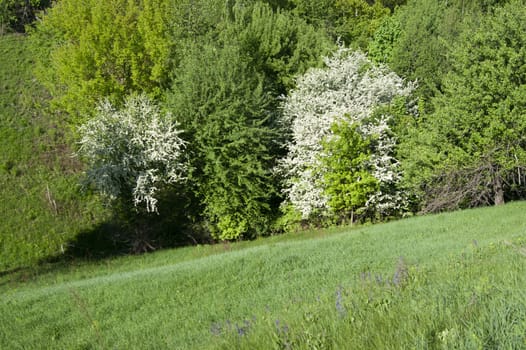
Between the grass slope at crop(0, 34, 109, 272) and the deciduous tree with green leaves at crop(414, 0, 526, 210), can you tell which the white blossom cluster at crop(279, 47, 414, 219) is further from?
the grass slope at crop(0, 34, 109, 272)

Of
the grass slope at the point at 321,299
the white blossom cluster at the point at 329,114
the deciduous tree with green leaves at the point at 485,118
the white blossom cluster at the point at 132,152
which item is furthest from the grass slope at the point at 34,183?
the deciduous tree with green leaves at the point at 485,118

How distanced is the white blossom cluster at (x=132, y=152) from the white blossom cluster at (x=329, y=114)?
22.3ft

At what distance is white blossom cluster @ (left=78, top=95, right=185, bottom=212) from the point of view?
882 inches

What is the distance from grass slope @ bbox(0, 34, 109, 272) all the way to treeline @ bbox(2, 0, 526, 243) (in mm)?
2523

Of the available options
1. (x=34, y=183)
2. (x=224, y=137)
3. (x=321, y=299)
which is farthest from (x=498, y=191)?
(x=34, y=183)

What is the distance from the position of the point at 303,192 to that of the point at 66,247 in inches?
521

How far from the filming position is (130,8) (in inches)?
1110

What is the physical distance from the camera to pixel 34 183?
2712cm

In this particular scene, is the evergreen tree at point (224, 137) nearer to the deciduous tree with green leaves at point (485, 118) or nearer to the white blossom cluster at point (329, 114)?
the white blossom cluster at point (329, 114)

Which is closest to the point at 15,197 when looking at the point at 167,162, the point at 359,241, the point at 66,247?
the point at 66,247

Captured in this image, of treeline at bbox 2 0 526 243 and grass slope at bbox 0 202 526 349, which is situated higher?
treeline at bbox 2 0 526 243

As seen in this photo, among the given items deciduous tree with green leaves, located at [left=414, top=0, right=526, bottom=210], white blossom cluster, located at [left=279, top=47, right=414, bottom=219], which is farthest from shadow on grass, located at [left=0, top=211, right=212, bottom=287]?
deciduous tree with green leaves, located at [left=414, top=0, right=526, bottom=210]

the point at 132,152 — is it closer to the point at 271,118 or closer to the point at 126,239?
the point at 126,239

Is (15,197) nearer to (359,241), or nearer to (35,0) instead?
(359,241)
